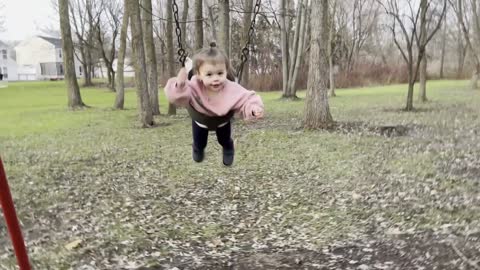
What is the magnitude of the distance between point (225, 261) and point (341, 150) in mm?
5226

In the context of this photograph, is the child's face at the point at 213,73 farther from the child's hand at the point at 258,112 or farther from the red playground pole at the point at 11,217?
the red playground pole at the point at 11,217

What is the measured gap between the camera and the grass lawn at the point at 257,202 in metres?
5.27

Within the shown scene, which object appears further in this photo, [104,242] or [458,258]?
[104,242]

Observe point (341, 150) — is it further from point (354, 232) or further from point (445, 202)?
point (354, 232)

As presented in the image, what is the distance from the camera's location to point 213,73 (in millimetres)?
3562

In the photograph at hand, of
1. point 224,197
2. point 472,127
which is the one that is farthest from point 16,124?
point 472,127

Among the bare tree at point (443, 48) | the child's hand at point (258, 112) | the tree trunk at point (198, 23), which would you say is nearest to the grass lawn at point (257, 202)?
the child's hand at point (258, 112)

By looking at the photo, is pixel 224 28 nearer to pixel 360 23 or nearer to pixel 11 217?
pixel 11 217

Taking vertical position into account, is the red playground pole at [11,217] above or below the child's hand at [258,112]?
below

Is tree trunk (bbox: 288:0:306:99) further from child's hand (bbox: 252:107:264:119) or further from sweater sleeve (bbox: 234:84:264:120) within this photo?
child's hand (bbox: 252:107:264:119)

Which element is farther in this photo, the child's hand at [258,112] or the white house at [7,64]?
the white house at [7,64]

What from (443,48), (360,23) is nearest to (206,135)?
(360,23)

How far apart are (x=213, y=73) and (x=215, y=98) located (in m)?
0.27

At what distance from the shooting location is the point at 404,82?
3909 centimetres
